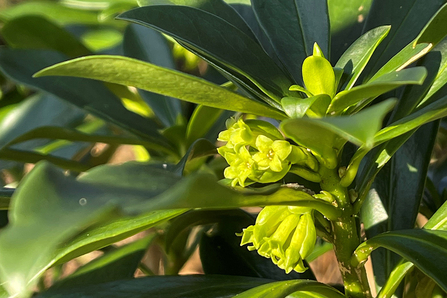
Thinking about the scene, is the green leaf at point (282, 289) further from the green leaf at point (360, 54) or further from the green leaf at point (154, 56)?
the green leaf at point (154, 56)

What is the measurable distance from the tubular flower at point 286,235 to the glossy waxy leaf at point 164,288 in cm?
13

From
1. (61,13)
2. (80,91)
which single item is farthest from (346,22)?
(61,13)

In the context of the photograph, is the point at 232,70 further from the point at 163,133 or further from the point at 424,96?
the point at 163,133

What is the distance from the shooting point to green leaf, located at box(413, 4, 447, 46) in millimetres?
535

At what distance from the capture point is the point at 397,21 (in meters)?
0.70

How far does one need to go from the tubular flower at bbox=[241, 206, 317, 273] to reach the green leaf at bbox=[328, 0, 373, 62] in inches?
12.3

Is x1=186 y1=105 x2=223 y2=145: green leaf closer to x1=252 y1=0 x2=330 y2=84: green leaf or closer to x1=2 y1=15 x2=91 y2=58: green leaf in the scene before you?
x1=252 y1=0 x2=330 y2=84: green leaf

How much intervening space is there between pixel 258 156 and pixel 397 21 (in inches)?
13.9

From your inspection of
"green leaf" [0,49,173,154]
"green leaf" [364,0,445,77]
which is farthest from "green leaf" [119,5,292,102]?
"green leaf" [0,49,173,154]

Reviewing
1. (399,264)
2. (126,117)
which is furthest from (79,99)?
(399,264)

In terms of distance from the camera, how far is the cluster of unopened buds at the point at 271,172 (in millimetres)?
525

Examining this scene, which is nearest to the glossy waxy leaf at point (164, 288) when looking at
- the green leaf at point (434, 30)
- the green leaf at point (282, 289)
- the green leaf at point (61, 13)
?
the green leaf at point (282, 289)

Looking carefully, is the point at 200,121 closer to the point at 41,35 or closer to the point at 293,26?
the point at 293,26

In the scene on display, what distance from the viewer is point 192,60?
4.84 feet
